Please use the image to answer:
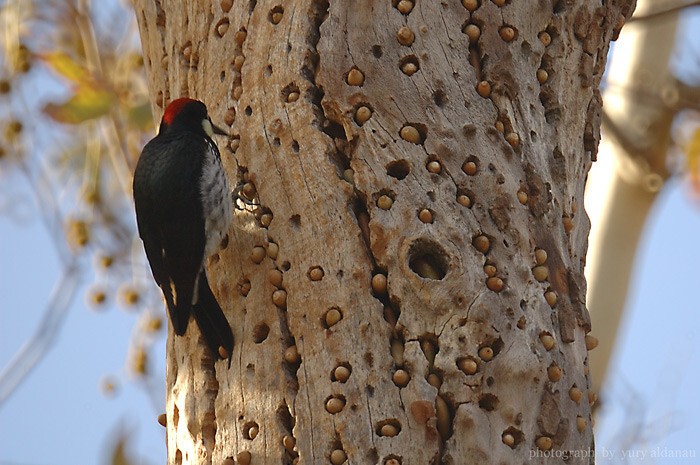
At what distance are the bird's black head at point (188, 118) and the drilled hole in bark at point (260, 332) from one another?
61 centimetres

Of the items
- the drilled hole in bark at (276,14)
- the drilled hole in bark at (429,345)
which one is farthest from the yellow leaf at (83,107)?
the drilled hole in bark at (429,345)

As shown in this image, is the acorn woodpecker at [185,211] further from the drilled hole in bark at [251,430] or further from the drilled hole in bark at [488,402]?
the drilled hole in bark at [488,402]

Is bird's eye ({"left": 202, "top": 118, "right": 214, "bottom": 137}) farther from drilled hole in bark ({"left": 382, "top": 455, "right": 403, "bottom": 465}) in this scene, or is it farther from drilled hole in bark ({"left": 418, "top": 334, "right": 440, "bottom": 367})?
drilled hole in bark ({"left": 382, "top": 455, "right": 403, "bottom": 465})

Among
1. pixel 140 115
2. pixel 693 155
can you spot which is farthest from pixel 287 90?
pixel 693 155

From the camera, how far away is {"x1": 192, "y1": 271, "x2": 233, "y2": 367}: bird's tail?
281 cm

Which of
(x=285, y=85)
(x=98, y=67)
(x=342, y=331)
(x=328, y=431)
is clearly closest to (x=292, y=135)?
(x=285, y=85)

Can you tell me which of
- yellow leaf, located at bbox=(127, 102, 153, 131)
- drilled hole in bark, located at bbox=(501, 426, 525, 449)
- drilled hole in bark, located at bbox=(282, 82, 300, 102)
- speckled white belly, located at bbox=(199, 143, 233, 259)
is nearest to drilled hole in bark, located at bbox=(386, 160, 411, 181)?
drilled hole in bark, located at bbox=(282, 82, 300, 102)

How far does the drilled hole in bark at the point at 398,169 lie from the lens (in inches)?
110

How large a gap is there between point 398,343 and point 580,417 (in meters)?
0.52

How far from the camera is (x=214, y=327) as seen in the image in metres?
2.81

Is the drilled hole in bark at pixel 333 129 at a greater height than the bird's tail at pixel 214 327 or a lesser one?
greater

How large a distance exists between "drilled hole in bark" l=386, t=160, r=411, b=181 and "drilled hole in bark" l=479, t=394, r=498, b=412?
61 cm

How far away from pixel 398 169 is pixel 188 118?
2.42ft

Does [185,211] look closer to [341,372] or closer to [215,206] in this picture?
[215,206]
